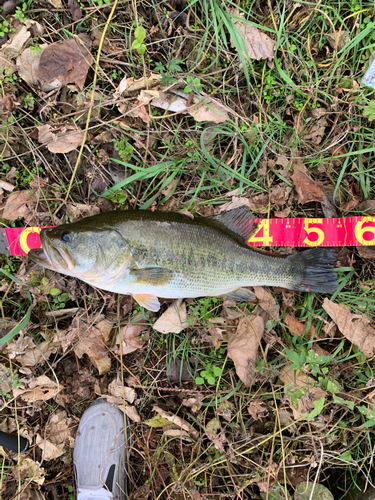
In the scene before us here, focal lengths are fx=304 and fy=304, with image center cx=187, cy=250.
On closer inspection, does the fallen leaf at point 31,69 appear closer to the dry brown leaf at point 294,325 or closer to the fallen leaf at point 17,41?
the fallen leaf at point 17,41

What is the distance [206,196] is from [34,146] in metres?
1.80

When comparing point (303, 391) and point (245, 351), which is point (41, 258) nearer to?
point (245, 351)

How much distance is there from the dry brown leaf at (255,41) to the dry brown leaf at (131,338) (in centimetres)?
283

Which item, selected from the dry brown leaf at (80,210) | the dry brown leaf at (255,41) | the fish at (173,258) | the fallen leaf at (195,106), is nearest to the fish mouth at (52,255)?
the fish at (173,258)

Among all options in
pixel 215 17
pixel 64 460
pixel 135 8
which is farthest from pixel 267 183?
pixel 64 460

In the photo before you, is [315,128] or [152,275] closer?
[152,275]

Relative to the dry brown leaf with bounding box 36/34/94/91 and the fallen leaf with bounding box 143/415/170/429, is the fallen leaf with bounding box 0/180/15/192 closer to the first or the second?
the dry brown leaf with bounding box 36/34/94/91

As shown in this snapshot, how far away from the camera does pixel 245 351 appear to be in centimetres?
284

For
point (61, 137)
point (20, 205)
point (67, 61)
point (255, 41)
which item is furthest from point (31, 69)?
point (255, 41)

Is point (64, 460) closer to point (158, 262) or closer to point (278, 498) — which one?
point (278, 498)

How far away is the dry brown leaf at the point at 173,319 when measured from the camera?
2906 millimetres

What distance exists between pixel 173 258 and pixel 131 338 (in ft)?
3.27

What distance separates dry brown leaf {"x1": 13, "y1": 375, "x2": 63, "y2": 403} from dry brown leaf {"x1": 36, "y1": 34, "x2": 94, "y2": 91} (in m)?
2.90

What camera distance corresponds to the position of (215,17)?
2.84 metres
